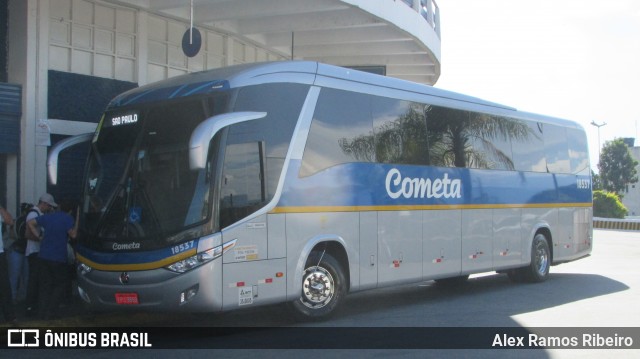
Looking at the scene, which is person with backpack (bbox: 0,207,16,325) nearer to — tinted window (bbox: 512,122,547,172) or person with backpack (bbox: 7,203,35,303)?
person with backpack (bbox: 7,203,35,303)

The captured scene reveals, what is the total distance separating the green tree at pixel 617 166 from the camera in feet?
242

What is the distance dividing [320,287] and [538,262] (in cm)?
720

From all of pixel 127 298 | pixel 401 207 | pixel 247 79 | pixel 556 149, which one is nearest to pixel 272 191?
pixel 247 79

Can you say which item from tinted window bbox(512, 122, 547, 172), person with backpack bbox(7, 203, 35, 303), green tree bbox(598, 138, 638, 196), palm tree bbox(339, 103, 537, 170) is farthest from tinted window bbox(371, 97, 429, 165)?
green tree bbox(598, 138, 638, 196)

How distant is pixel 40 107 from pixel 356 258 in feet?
22.7

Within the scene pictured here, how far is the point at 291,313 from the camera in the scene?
1045cm

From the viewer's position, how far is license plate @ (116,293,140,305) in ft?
30.1

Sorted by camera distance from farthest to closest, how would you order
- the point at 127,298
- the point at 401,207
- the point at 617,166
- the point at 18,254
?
the point at 617,166
the point at 401,207
the point at 18,254
the point at 127,298

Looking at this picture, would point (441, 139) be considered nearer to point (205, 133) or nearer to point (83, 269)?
point (205, 133)

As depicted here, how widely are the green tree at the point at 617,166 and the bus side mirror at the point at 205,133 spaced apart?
71422mm

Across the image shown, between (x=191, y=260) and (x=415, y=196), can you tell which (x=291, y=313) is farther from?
(x=415, y=196)

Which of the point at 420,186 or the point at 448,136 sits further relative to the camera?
the point at 448,136

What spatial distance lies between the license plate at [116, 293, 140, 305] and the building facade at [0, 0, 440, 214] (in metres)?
5.19

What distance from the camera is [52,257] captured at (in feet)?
34.2
